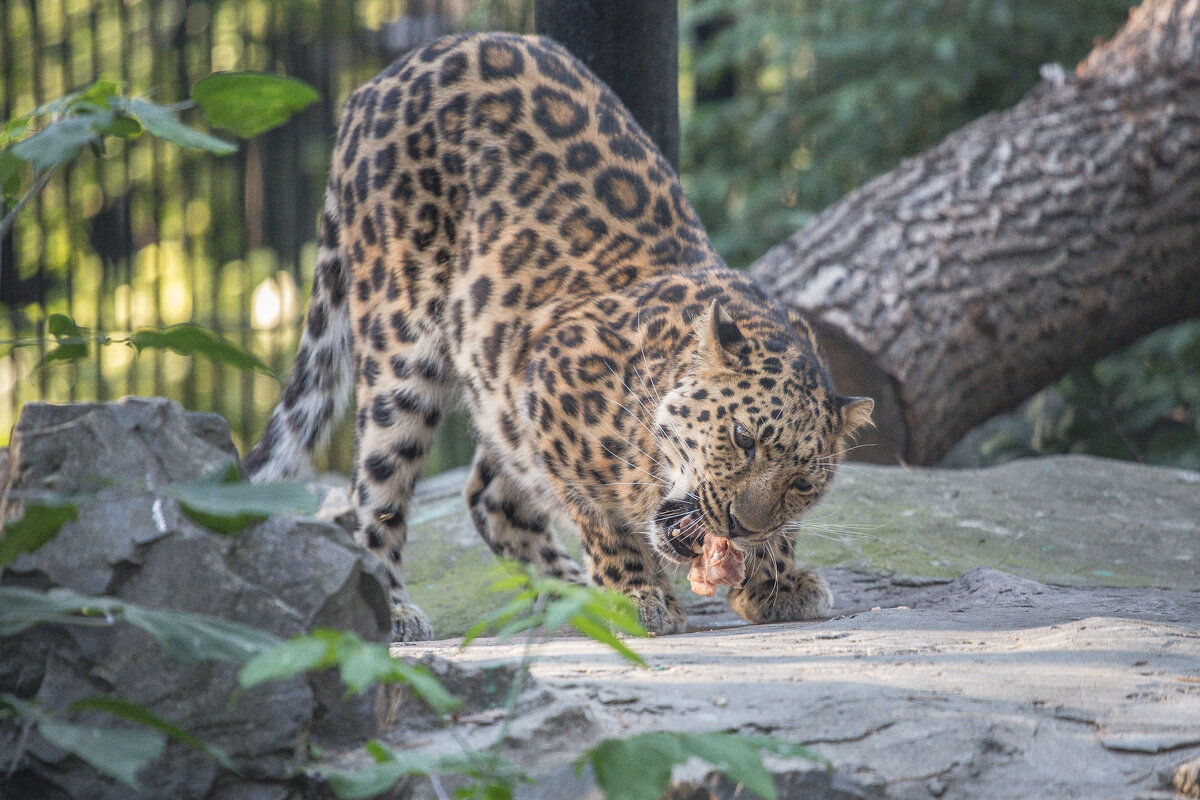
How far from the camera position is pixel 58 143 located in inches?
72.6

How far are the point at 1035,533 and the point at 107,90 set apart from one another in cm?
375

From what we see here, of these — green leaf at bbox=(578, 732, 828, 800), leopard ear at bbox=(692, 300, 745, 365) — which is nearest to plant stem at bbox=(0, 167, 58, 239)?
green leaf at bbox=(578, 732, 828, 800)

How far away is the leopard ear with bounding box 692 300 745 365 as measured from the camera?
138 inches

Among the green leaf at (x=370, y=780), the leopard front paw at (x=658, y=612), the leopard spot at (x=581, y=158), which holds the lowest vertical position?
the leopard front paw at (x=658, y=612)

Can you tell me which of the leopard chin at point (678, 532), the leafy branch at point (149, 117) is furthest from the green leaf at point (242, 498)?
the leopard chin at point (678, 532)

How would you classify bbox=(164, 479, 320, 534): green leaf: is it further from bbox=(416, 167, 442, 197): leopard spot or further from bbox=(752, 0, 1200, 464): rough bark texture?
bbox=(752, 0, 1200, 464): rough bark texture

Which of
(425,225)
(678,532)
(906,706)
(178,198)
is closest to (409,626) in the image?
(678,532)

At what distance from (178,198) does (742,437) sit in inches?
233

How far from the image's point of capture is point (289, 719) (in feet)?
7.09

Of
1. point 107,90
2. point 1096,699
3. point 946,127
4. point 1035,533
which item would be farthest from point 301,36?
point 1096,699

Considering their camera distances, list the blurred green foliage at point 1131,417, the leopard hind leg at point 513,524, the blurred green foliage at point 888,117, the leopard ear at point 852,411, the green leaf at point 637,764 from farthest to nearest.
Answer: the blurred green foliage at point 888,117 < the blurred green foliage at point 1131,417 < the leopard hind leg at point 513,524 < the leopard ear at point 852,411 < the green leaf at point 637,764

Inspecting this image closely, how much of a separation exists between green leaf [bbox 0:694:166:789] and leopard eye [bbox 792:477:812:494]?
2120mm

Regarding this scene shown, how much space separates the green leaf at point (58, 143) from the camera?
181cm

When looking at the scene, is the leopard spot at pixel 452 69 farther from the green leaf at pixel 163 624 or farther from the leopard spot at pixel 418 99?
the green leaf at pixel 163 624
